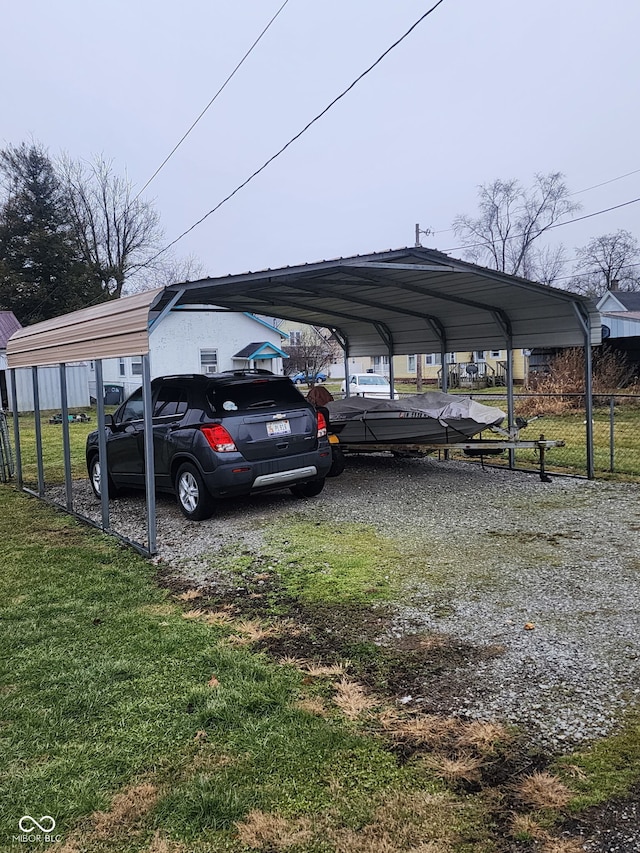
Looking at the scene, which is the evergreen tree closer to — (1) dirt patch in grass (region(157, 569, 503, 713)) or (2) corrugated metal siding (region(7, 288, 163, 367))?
(2) corrugated metal siding (region(7, 288, 163, 367))

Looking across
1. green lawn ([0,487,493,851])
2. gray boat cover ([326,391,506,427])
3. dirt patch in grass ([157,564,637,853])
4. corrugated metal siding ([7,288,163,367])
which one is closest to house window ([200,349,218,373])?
gray boat cover ([326,391,506,427])

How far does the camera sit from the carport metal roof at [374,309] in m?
6.61

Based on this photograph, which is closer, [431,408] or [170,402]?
[170,402]

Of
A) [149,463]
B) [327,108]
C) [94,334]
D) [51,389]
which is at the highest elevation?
[327,108]

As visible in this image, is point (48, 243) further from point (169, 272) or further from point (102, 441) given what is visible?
point (102, 441)

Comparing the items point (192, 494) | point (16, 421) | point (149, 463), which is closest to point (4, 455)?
point (16, 421)

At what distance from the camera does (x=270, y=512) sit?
7.77 metres

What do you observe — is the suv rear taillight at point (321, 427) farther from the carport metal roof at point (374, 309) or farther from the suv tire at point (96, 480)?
the suv tire at point (96, 480)

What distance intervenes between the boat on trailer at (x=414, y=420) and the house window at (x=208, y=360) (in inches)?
861

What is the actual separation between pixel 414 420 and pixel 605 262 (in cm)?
5228

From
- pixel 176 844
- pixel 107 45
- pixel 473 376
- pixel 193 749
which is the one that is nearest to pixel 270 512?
pixel 193 749

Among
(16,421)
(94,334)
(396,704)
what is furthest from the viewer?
(16,421)

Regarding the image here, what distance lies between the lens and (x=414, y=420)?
9570mm

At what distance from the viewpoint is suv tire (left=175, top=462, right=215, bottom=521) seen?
7207 mm
